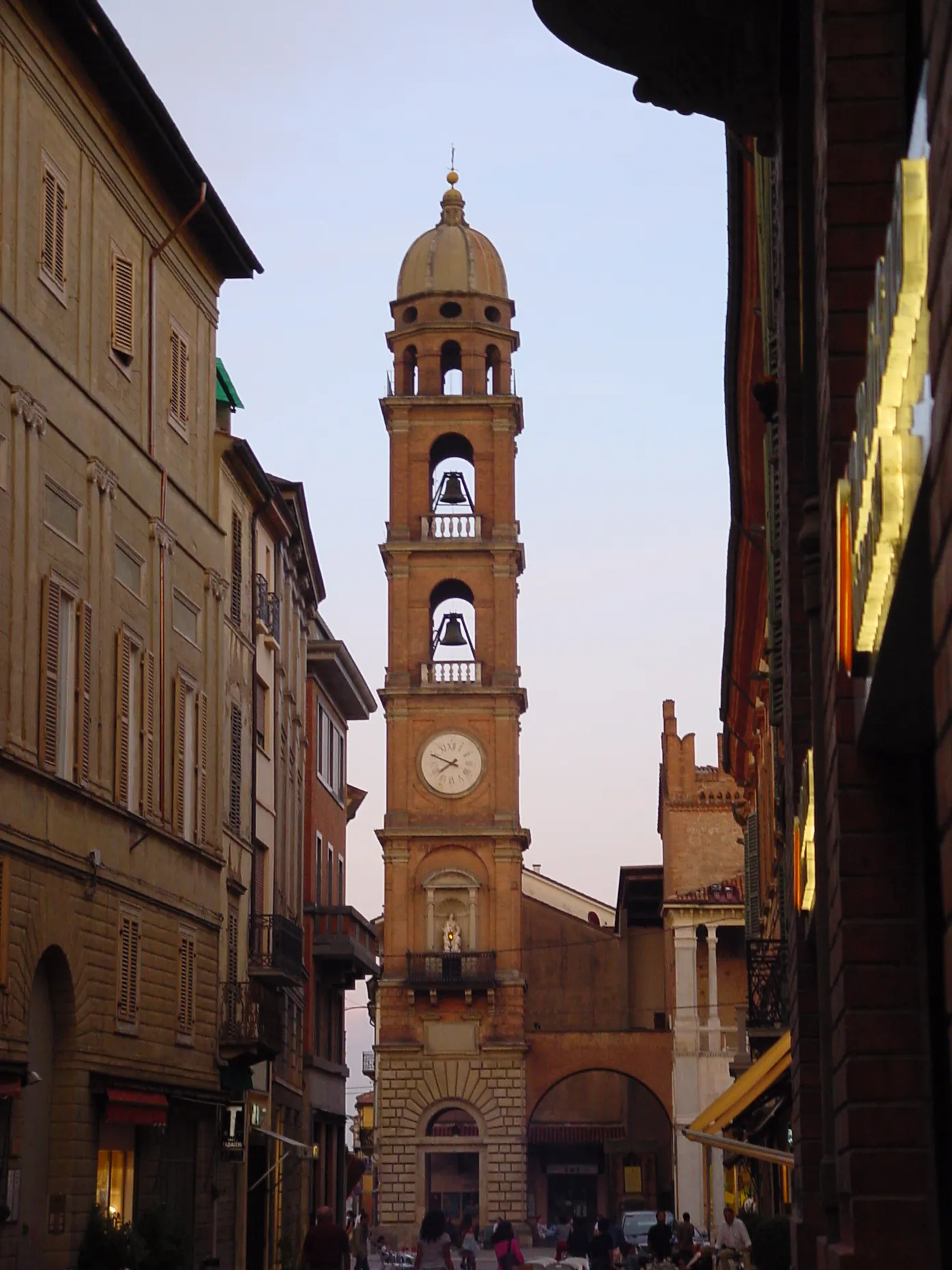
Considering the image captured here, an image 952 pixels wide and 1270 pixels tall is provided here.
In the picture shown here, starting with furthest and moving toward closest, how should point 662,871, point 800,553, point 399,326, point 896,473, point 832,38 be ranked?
1. point 662,871
2. point 399,326
3. point 800,553
4. point 832,38
5. point 896,473

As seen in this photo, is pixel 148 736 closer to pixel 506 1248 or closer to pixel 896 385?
pixel 506 1248

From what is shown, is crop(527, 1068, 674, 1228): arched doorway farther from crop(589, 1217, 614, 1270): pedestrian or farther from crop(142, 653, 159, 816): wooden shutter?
crop(142, 653, 159, 816): wooden shutter

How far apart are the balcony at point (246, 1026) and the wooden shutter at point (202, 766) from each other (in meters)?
2.81

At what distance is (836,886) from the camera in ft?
24.2

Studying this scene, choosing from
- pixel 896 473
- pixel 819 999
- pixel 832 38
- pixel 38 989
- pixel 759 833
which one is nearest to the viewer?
pixel 896 473

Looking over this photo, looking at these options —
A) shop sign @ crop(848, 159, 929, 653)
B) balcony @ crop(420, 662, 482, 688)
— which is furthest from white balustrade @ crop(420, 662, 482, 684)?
shop sign @ crop(848, 159, 929, 653)

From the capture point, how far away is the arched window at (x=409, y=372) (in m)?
69.2

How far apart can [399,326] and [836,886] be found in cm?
6373

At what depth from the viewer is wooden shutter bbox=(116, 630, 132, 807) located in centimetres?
2525

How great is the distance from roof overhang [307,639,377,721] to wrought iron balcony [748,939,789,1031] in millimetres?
18522

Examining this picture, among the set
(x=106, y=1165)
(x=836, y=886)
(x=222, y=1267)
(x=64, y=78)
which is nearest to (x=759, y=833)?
(x=222, y=1267)

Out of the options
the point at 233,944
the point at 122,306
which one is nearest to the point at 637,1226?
the point at 233,944

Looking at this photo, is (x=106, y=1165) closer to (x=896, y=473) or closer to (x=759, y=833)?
(x=759, y=833)

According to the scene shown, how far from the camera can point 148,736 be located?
87.8 ft
